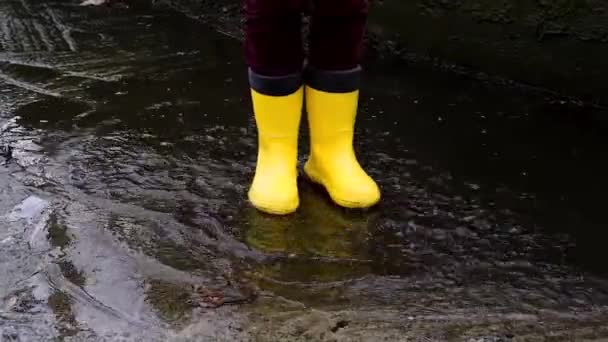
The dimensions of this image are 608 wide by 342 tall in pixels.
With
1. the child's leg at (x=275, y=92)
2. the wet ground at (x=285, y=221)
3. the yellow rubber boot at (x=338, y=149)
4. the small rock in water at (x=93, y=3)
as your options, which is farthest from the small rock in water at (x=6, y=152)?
the small rock in water at (x=93, y=3)

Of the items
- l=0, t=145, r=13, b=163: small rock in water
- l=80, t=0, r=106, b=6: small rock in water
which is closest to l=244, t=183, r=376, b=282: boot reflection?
l=0, t=145, r=13, b=163: small rock in water

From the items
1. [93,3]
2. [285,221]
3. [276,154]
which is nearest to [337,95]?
[276,154]

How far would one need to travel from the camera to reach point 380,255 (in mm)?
1545

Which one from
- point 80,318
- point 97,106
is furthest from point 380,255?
point 97,106

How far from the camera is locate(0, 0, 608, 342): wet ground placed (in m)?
1.35

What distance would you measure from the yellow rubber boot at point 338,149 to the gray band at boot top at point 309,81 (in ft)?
0.05

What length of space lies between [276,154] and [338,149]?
14cm

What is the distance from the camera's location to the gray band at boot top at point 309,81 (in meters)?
1.67

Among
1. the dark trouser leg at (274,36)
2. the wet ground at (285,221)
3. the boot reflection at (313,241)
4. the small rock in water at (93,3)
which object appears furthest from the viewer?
the small rock in water at (93,3)

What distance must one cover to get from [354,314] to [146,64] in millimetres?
1542

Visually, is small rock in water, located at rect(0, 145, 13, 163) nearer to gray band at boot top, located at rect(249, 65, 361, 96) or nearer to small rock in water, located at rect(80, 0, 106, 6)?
gray band at boot top, located at rect(249, 65, 361, 96)

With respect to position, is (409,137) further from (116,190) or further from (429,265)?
(116,190)

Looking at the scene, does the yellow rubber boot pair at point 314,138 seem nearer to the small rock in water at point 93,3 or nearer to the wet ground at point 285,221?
the wet ground at point 285,221

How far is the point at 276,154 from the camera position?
1.74m
